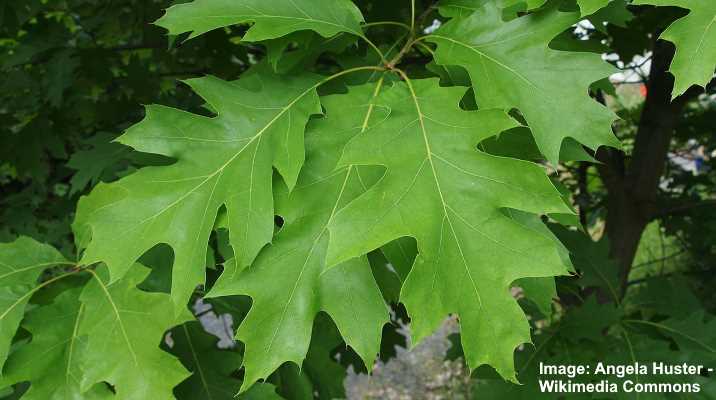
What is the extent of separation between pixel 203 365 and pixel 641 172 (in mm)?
1617

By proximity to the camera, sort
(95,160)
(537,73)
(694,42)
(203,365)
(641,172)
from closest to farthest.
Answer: (694,42) → (537,73) → (203,365) → (95,160) → (641,172)

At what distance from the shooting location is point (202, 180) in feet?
3.22

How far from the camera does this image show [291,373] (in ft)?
4.67

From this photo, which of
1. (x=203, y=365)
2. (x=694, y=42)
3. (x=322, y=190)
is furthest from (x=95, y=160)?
(x=694, y=42)

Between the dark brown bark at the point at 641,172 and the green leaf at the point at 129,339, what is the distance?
147 cm

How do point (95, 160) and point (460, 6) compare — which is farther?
point (95, 160)

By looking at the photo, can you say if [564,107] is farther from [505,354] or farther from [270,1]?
[270,1]

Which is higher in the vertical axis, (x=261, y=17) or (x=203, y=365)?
(x=261, y=17)

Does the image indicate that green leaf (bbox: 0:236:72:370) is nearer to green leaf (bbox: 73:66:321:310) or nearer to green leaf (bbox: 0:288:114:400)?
green leaf (bbox: 0:288:114:400)

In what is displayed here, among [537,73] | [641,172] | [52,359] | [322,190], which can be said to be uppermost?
[537,73]

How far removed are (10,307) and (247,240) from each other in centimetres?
52

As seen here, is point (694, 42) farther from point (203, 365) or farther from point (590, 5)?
point (203, 365)

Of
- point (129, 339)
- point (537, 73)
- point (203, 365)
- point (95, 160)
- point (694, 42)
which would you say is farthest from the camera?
point (95, 160)

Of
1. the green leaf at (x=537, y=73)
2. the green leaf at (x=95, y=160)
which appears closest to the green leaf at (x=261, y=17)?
the green leaf at (x=537, y=73)
